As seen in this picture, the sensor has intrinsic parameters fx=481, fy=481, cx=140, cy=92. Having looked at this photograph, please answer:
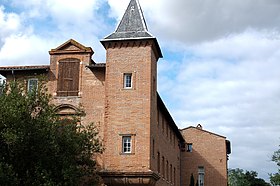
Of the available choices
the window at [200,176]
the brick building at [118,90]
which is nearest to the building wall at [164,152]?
the brick building at [118,90]

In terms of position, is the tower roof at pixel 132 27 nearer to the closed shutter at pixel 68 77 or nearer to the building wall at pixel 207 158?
the closed shutter at pixel 68 77

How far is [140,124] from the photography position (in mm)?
29391

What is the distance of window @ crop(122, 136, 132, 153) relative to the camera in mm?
29130

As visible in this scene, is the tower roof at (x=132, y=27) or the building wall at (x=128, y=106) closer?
the building wall at (x=128, y=106)

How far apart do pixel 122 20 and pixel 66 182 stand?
13.2 meters

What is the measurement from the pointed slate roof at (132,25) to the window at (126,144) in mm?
6474

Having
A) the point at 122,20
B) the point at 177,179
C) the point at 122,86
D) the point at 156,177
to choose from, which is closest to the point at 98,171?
the point at 156,177

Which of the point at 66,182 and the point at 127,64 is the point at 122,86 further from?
the point at 66,182

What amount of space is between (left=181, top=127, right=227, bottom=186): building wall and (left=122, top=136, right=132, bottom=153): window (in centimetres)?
2921

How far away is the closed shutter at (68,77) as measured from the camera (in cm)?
3084

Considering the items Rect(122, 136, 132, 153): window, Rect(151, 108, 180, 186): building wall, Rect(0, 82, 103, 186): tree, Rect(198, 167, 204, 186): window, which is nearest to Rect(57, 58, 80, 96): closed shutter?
Rect(122, 136, 132, 153): window

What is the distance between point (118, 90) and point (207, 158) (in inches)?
1211

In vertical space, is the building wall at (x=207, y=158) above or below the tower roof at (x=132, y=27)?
below

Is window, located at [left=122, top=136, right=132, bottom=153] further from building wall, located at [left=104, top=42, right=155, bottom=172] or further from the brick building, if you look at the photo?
building wall, located at [left=104, top=42, right=155, bottom=172]
